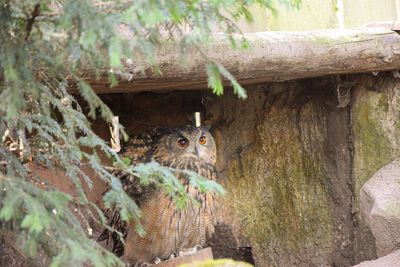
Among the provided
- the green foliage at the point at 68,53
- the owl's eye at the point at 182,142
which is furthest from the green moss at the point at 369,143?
the green foliage at the point at 68,53

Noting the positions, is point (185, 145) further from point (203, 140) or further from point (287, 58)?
point (287, 58)

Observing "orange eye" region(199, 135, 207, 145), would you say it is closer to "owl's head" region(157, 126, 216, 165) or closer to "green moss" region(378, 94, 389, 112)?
"owl's head" region(157, 126, 216, 165)

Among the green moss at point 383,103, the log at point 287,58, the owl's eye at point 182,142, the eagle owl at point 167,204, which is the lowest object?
the eagle owl at point 167,204

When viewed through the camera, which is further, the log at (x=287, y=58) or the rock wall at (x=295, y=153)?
the rock wall at (x=295, y=153)

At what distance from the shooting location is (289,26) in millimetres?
4773

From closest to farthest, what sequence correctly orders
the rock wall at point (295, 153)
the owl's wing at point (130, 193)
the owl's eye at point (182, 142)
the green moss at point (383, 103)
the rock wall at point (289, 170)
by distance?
the owl's wing at point (130, 193), the owl's eye at point (182, 142), the green moss at point (383, 103), the rock wall at point (295, 153), the rock wall at point (289, 170)

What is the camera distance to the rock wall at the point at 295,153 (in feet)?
15.0

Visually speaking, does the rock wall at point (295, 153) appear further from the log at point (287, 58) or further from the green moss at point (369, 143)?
the log at point (287, 58)

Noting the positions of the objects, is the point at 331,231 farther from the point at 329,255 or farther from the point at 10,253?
the point at 10,253

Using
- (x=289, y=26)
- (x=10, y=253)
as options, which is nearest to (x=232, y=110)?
(x=289, y=26)

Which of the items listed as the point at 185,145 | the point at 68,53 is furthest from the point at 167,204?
the point at 68,53

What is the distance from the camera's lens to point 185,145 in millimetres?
4328

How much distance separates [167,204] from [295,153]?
1.55 meters

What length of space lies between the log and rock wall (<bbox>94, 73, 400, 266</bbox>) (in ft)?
1.63
